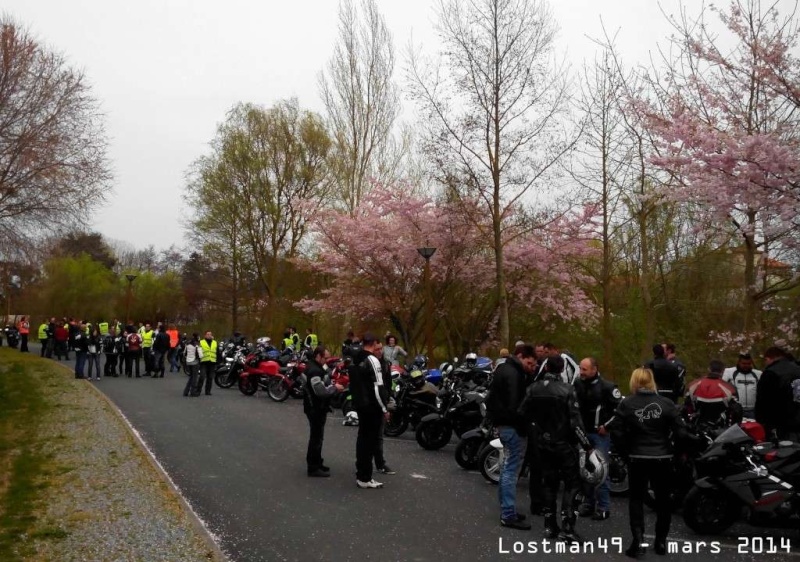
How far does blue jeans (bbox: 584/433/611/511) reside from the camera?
7.92m

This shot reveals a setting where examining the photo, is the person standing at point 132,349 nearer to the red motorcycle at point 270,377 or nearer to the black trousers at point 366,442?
the red motorcycle at point 270,377

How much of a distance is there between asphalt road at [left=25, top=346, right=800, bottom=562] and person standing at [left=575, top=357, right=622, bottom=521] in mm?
240

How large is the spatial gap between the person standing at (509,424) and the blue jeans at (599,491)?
0.84 m

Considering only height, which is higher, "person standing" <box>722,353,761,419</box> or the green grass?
"person standing" <box>722,353,761,419</box>

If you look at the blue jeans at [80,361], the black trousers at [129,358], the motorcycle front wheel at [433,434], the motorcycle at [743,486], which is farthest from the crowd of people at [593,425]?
the black trousers at [129,358]

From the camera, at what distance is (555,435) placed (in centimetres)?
711

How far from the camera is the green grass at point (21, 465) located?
21.7 ft

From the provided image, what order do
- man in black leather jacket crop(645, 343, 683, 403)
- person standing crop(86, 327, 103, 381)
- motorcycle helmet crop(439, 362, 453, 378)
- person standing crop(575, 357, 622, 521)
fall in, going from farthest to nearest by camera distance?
1. person standing crop(86, 327, 103, 381)
2. motorcycle helmet crop(439, 362, 453, 378)
3. man in black leather jacket crop(645, 343, 683, 403)
4. person standing crop(575, 357, 622, 521)

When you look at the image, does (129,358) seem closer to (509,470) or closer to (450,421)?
(450,421)

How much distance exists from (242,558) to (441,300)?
Answer: 21114 millimetres

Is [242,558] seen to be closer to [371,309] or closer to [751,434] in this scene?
[751,434]

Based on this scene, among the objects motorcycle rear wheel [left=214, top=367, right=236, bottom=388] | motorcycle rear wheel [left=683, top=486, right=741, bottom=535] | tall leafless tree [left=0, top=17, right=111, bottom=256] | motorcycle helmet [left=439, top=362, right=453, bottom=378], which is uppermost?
tall leafless tree [left=0, top=17, right=111, bottom=256]

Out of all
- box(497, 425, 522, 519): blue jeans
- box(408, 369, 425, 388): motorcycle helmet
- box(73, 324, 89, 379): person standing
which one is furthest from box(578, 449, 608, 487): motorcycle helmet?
box(73, 324, 89, 379): person standing

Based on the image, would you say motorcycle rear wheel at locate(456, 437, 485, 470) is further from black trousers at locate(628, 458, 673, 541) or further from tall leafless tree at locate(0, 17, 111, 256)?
tall leafless tree at locate(0, 17, 111, 256)
